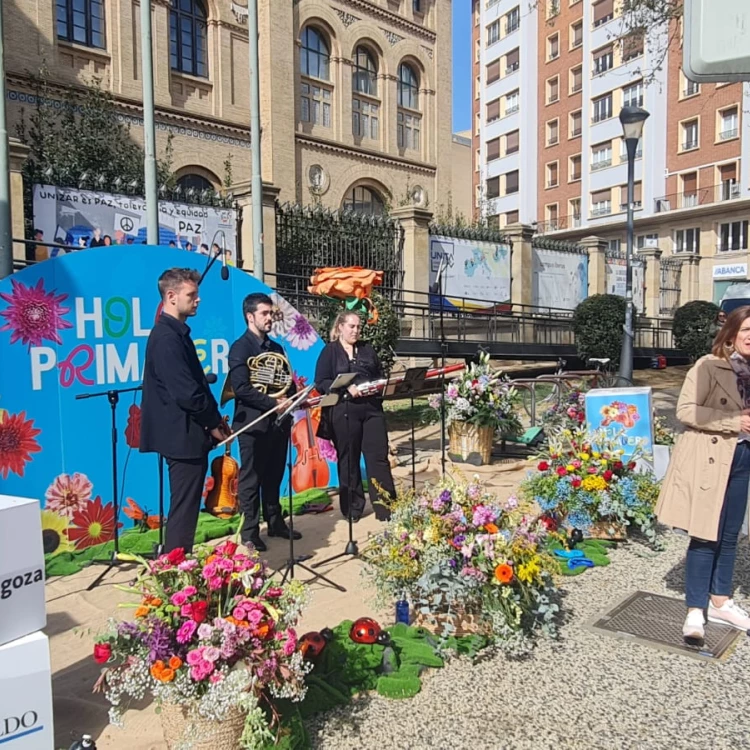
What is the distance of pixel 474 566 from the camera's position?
334 cm

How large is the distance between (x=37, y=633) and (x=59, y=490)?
2801 mm

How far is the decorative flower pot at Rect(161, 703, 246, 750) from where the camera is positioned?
2365mm

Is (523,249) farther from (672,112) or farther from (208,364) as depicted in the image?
(672,112)

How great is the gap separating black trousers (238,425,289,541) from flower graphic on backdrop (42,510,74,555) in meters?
1.31

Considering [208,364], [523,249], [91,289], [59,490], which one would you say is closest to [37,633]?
[59,490]

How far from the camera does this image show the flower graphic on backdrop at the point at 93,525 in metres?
5.03

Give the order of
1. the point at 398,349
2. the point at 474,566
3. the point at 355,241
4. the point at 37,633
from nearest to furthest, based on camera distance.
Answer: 1. the point at 37,633
2. the point at 474,566
3. the point at 398,349
4. the point at 355,241

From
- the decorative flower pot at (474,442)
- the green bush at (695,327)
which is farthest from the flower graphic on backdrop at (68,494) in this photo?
the green bush at (695,327)

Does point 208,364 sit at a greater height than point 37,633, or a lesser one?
greater

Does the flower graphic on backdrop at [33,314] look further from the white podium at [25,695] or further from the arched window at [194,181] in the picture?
the arched window at [194,181]

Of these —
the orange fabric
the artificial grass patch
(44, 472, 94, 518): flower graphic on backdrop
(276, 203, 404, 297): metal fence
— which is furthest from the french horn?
(276, 203, 404, 297): metal fence

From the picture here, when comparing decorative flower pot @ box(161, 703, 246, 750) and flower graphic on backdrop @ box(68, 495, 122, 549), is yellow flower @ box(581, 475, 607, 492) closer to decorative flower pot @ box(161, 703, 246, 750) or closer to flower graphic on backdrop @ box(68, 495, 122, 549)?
decorative flower pot @ box(161, 703, 246, 750)

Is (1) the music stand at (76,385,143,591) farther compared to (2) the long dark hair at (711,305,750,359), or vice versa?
(1) the music stand at (76,385,143,591)

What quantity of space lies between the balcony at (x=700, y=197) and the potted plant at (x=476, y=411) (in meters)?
35.6
